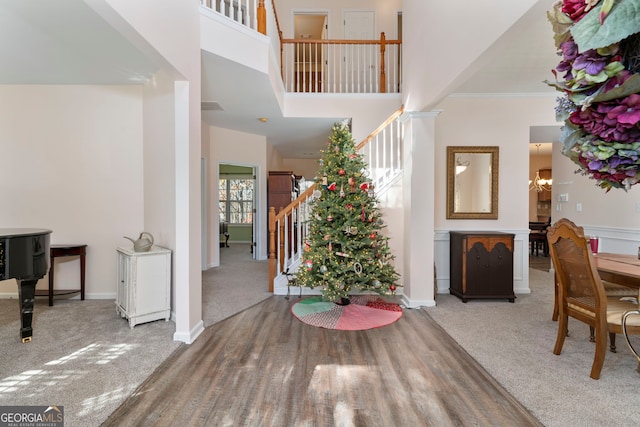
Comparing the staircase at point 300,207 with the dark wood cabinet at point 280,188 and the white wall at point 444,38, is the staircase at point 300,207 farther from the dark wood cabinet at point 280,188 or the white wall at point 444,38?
the dark wood cabinet at point 280,188

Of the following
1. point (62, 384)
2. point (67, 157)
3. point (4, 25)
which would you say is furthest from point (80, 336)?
point (4, 25)

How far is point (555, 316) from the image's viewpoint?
3209mm

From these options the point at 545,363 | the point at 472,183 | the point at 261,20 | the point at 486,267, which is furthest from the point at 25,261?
the point at 472,183

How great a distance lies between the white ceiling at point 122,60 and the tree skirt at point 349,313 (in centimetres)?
240

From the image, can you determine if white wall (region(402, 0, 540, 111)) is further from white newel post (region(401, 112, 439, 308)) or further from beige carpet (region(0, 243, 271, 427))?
beige carpet (region(0, 243, 271, 427))

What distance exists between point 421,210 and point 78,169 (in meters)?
4.26

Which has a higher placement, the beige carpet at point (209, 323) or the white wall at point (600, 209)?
the white wall at point (600, 209)

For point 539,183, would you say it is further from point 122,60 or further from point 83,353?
point 83,353

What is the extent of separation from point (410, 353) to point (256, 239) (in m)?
4.84

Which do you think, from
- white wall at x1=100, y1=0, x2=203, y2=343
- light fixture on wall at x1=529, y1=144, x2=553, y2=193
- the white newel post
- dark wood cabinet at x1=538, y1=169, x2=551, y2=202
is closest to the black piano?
white wall at x1=100, y1=0, x2=203, y2=343

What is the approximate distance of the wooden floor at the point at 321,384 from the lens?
1.77m

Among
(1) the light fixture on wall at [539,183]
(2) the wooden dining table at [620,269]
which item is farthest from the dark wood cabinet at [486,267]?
(1) the light fixture on wall at [539,183]

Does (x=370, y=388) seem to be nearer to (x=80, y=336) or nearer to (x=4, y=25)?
(x=80, y=336)

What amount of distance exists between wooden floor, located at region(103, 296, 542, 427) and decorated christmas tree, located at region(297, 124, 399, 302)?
0.69 metres
